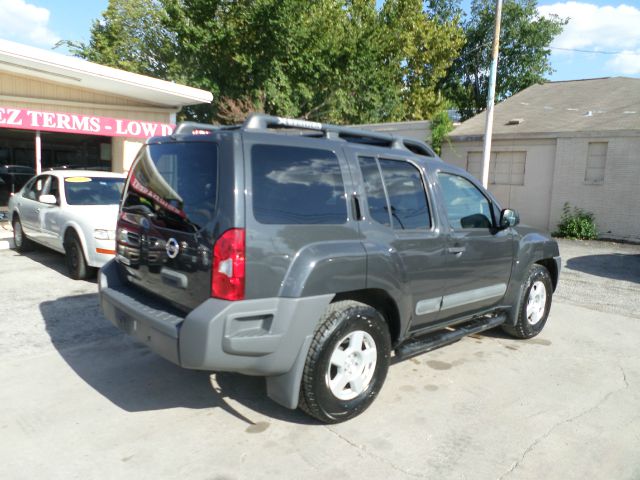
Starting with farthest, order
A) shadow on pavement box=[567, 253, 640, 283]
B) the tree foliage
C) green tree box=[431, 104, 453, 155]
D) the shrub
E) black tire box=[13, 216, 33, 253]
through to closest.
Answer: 1. the tree foliage
2. green tree box=[431, 104, 453, 155]
3. the shrub
4. shadow on pavement box=[567, 253, 640, 283]
5. black tire box=[13, 216, 33, 253]

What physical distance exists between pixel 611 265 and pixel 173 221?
1032cm

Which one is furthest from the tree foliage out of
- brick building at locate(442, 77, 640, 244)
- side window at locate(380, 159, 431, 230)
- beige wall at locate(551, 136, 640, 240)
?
side window at locate(380, 159, 431, 230)

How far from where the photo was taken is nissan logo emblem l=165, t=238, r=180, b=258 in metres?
3.30

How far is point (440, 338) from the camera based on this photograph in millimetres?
4312

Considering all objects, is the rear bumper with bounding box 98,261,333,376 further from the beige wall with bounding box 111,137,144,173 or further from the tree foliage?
the tree foliage

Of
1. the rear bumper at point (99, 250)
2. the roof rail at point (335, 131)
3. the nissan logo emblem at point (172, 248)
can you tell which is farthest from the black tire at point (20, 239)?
the roof rail at point (335, 131)

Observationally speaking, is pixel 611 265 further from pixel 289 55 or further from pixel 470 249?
pixel 289 55

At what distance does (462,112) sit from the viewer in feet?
128

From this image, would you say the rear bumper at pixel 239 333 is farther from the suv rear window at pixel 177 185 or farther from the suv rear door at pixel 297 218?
the suv rear window at pixel 177 185

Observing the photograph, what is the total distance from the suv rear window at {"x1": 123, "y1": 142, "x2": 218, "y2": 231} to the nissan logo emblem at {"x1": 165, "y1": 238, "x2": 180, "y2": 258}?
3.5 inches

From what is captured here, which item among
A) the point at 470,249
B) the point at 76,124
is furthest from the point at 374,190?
the point at 76,124

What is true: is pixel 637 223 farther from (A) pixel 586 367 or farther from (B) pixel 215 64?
(B) pixel 215 64

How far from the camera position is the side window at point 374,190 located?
3.77m

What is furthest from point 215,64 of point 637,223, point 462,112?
point 462,112
